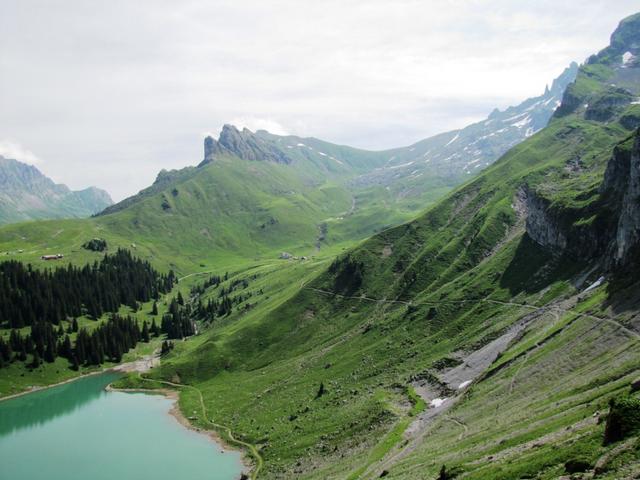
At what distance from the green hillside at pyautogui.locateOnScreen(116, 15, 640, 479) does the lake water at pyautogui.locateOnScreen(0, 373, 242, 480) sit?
33.5ft

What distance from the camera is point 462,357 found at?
112562mm

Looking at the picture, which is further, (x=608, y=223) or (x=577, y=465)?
(x=608, y=223)

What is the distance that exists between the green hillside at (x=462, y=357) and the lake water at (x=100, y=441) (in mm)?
10217

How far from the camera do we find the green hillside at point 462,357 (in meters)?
58.1

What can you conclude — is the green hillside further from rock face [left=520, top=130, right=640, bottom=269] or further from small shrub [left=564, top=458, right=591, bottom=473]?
rock face [left=520, top=130, right=640, bottom=269]

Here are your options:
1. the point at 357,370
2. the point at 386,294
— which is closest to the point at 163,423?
the point at 357,370

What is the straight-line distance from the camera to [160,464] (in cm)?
10512

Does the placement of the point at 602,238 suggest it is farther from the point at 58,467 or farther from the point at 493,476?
the point at 58,467

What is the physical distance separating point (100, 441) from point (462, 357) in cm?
8924

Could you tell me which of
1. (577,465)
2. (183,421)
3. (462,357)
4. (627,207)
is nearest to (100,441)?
(183,421)

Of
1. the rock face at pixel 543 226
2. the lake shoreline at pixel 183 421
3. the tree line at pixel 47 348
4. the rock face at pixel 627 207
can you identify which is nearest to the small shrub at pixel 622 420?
the rock face at pixel 627 207

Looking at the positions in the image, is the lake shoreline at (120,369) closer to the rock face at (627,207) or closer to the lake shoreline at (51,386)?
the lake shoreline at (51,386)

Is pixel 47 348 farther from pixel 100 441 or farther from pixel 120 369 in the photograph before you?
pixel 100 441

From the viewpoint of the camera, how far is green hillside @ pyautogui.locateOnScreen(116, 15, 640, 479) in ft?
190
